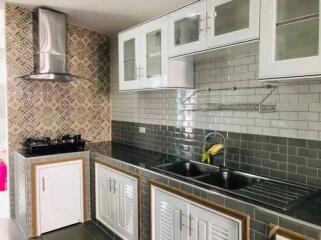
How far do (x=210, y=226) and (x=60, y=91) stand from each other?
8.44 feet

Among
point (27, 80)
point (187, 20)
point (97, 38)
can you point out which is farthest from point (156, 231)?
point (97, 38)

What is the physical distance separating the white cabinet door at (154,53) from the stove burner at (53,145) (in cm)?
115

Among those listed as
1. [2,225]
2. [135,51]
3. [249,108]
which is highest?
[135,51]

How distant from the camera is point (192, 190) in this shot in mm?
1800

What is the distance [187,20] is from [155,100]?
115 centimetres

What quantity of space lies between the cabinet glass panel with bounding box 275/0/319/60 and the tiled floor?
239cm

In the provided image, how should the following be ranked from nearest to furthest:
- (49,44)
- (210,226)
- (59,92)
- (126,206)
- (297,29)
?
(297,29) → (210,226) → (126,206) → (49,44) → (59,92)

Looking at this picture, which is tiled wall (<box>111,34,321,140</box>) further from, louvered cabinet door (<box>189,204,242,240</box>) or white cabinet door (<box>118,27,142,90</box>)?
louvered cabinet door (<box>189,204,242,240</box>)

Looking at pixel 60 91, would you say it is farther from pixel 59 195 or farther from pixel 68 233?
pixel 68 233

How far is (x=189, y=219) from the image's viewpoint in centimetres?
184

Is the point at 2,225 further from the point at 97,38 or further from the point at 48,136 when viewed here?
the point at 97,38

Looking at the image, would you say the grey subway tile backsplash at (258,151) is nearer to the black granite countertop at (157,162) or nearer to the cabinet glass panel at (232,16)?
the black granite countertop at (157,162)

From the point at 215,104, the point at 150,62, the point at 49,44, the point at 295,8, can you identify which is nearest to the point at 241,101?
the point at 215,104

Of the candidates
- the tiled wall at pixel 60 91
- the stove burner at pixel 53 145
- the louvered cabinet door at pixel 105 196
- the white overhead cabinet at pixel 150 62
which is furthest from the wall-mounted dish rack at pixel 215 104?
the tiled wall at pixel 60 91
